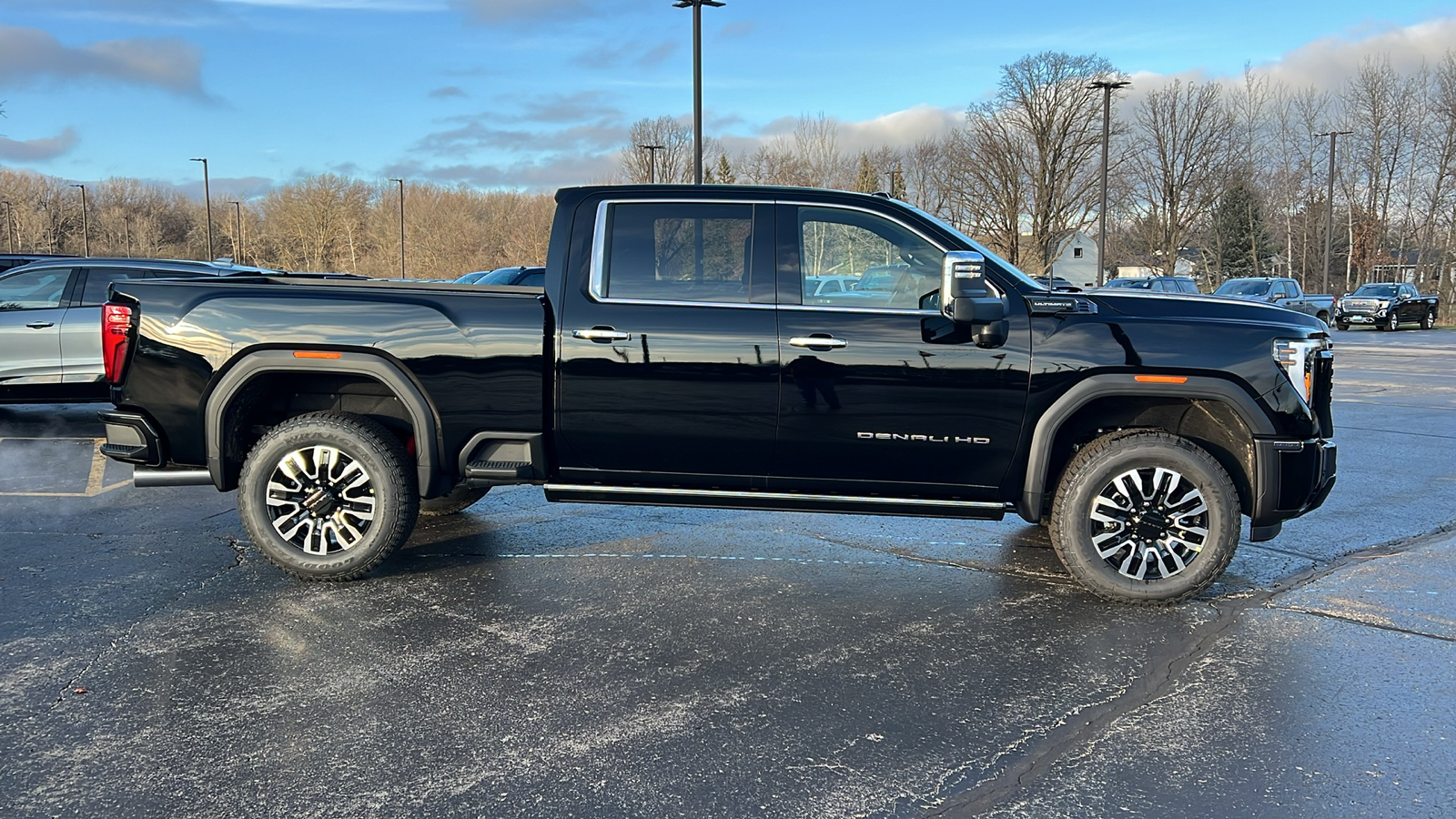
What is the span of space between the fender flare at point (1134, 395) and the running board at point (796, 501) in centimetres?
43

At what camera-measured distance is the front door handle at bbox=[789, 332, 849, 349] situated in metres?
4.91

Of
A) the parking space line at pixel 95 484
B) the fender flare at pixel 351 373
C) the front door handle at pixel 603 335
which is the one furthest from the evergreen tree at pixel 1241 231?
the fender flare at pixel 351 373

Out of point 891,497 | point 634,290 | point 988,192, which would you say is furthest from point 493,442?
point 988,192

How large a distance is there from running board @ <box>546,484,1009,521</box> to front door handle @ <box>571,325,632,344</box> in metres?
0.77

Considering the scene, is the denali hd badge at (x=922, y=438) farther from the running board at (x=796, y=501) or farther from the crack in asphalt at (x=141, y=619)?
the crack in asphalt at (x=141, y=619)

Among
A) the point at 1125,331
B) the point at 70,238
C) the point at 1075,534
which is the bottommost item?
the point at 1075,534

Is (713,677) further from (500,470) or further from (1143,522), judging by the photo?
(1143,522)

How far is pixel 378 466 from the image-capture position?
5.18 m

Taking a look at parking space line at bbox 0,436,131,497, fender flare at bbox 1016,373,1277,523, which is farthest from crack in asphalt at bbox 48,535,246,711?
fender flare at bbox 1016,373,1277,523

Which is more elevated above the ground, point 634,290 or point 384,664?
point 634,290

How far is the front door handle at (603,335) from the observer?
504 cm

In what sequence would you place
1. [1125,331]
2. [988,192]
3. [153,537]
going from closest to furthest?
1. [1125,331]
2. [153,537]
3. [988,192]

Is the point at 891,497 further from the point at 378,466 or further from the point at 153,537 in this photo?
the point at 153,537

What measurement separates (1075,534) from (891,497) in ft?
2.96
